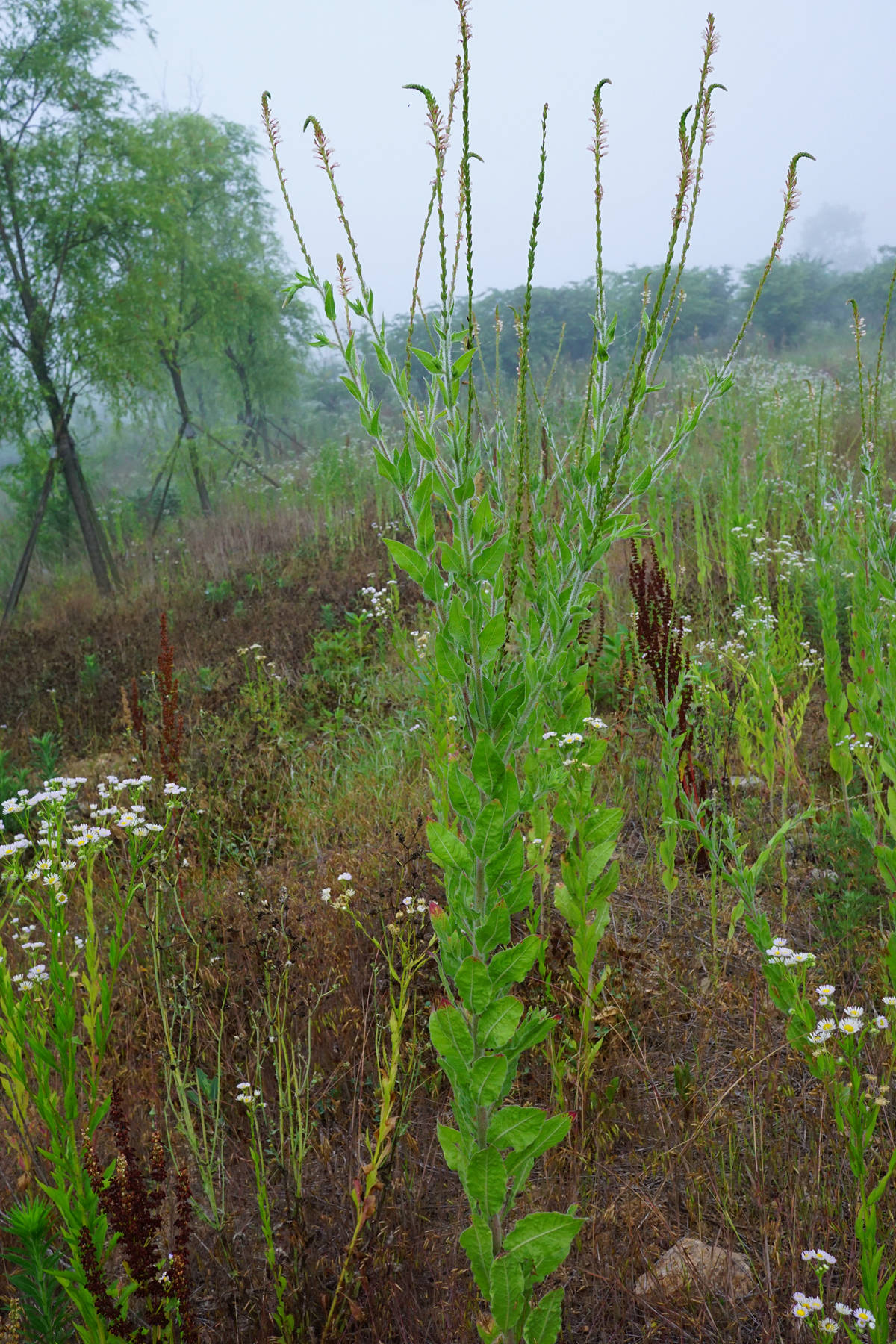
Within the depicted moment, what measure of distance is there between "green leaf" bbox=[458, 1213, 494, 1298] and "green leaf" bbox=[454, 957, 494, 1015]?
0.94 feet

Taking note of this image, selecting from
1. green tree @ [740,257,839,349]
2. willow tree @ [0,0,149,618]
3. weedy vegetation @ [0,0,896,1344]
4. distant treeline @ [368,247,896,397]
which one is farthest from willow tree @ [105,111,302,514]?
green tree @ [740,257,839,349]

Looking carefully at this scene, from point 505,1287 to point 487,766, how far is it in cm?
69

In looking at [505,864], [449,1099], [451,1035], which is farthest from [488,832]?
[449,1099]

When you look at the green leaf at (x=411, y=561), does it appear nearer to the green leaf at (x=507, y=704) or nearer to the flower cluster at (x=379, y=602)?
the green leaf at (x=507, y=704)

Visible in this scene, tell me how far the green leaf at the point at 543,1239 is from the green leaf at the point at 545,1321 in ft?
0.17

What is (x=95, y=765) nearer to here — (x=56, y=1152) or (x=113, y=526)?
(x=56, y=1152)

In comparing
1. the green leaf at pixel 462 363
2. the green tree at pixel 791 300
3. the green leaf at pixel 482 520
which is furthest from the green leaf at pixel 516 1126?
the green tree at pixel 791 300

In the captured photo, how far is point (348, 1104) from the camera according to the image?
1922 millimetres

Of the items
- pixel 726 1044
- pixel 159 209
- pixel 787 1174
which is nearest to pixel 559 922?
pixel 726 1044

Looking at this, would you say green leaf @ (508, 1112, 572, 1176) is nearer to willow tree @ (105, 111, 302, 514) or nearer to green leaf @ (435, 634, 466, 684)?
green leaf @ (435, 634, 466, 684)

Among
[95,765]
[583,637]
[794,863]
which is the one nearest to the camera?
[794,863]

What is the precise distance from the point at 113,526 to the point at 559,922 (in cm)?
1291

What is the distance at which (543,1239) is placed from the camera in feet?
3.36

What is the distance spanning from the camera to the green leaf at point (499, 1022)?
39.6 inches
